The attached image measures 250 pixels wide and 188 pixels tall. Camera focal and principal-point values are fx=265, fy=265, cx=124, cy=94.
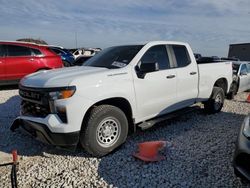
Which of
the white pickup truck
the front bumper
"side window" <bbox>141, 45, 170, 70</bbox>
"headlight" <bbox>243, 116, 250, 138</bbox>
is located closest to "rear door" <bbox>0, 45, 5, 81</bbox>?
the white pickup truck

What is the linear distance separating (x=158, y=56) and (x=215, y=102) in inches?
99.1

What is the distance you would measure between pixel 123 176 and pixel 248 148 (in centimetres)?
164

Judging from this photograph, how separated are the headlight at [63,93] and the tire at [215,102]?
13.5 ft

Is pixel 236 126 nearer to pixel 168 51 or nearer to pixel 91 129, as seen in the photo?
pixel 168 51

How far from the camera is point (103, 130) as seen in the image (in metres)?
4.12

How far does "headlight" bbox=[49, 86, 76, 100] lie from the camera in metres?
3.68

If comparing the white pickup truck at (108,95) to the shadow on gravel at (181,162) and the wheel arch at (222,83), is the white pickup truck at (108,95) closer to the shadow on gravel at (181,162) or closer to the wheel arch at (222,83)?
the shadow on gravel at (181,162)

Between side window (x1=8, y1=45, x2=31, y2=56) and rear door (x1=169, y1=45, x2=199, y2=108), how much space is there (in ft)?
20.5

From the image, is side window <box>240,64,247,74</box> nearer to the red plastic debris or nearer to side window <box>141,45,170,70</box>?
side window <box>141,45,170,70</box>

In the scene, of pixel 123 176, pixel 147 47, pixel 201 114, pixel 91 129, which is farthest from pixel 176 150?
pixel 201 114

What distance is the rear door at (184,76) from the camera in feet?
17.6

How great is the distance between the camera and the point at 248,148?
2.87 metres

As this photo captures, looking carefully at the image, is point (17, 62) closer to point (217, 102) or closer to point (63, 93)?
point (63, 93)

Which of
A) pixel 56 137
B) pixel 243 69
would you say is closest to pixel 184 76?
pixel 56 137
